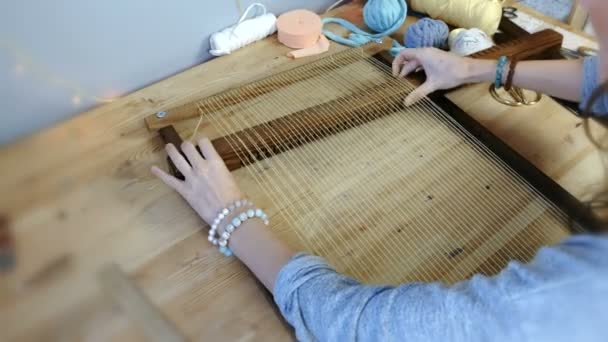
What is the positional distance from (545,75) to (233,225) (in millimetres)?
699

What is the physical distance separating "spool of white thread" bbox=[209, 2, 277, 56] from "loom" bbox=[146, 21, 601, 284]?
0.15 meters

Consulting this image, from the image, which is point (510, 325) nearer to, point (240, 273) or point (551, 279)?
point (551, 279)

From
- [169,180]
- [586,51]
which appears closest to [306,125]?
[169,180]

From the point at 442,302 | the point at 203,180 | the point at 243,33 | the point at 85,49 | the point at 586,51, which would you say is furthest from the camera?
the point at 586,51

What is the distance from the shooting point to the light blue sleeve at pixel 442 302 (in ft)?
1.42

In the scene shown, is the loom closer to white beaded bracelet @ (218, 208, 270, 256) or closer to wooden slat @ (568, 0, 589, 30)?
white beaded bracelet @ (218, 208, 270, 256)

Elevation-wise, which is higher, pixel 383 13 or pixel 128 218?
pixel 383 13

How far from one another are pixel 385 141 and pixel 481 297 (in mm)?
472

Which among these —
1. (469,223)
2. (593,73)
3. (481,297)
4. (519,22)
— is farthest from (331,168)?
(519,22)

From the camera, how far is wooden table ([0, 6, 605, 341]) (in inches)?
25.1

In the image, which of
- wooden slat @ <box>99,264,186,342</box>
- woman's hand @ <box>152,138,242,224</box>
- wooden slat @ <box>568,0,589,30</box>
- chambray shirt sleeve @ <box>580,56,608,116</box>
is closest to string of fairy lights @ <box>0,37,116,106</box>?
woman's hand @ <box>152,138,242,224</box>

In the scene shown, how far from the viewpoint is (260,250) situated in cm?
69

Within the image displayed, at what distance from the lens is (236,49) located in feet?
3.61

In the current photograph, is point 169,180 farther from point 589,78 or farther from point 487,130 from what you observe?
point 589,78
